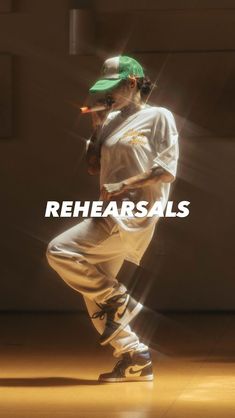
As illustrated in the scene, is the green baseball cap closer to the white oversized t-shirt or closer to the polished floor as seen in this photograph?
the white oversized t-shirt

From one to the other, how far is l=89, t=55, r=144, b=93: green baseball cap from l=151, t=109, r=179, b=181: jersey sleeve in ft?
0.83

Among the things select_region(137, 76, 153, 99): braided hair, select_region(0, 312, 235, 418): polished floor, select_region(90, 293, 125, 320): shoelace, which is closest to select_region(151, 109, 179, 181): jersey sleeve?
select_region(137, 76, 153, 99): braided hair

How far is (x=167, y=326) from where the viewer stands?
24.3 ft

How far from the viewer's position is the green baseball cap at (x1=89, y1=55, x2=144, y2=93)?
16.9ft

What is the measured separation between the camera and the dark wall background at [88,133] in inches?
308

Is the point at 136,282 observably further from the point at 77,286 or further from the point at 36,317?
the point at 77,286

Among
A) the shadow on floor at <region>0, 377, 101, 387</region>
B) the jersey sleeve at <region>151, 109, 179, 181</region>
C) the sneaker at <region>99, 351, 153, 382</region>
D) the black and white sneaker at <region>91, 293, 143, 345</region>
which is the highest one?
the jersey sleeve at <region>151, 109, 179, 181</region>

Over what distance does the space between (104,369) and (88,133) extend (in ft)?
8.92

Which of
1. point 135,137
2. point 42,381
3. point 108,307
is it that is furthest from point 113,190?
point 42,381

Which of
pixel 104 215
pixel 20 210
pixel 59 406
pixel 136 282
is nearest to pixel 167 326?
pixel 136 282

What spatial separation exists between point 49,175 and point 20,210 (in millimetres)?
336

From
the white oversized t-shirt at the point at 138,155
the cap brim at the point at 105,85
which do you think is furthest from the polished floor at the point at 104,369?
the cap brim at the point at 105,85

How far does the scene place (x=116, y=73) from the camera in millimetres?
5188

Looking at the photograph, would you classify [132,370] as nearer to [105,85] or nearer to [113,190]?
[113,190]
